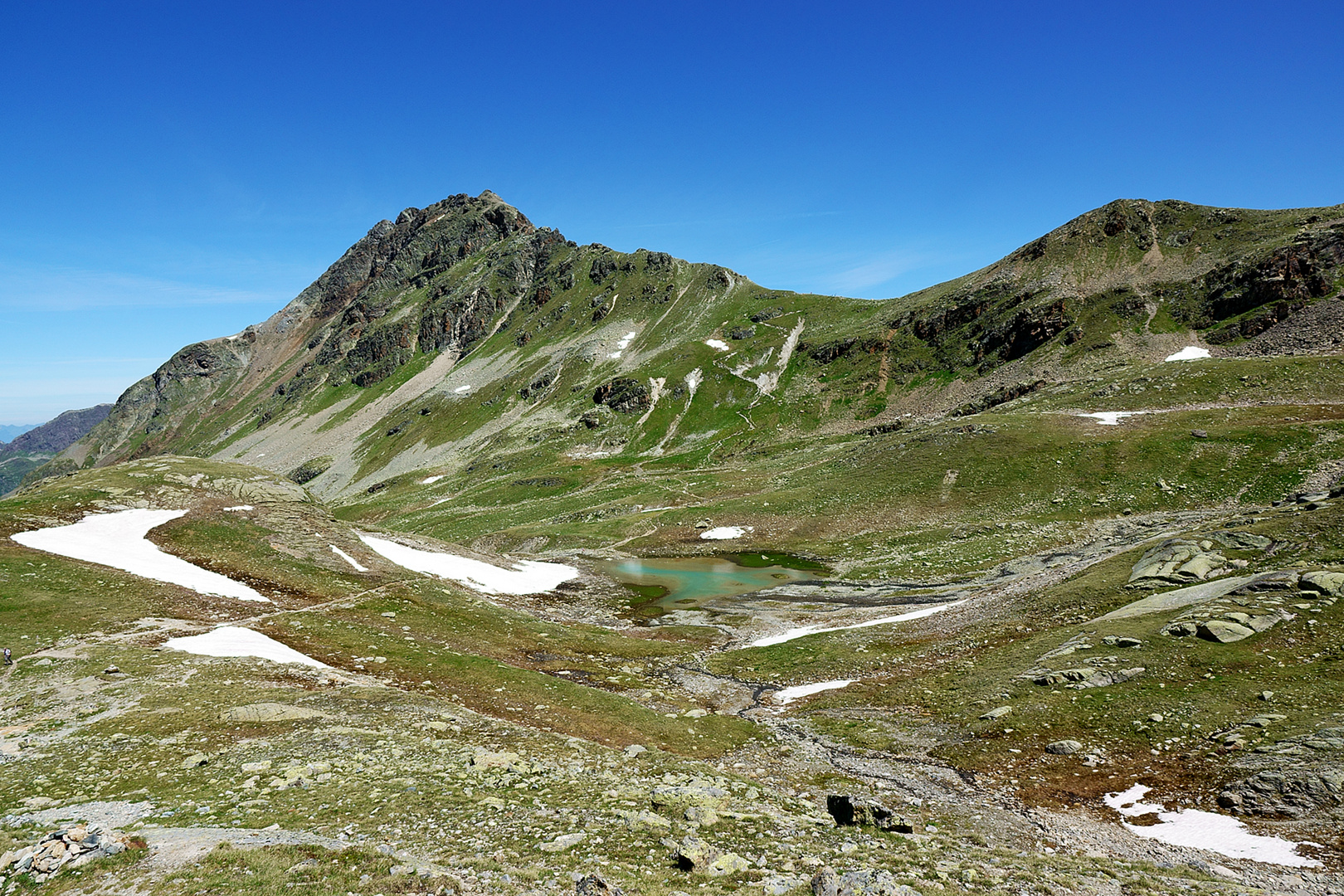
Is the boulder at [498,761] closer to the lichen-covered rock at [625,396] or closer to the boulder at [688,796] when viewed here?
the boulder at [688,796]

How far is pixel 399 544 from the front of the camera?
58.5 m

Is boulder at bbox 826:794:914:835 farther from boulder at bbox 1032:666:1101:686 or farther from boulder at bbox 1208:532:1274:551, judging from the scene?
boulder at bbox 1208:532:1274:551

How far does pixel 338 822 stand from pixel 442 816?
236cm

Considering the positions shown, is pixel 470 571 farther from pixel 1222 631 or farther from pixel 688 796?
pixel 1222 631

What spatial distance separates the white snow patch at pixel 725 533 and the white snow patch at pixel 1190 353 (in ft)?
Result: 277

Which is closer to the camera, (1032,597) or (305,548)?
(1032,597)

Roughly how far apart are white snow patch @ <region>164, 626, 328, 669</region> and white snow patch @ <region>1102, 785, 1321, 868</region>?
31.9m

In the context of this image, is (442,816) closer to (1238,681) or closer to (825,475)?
(1238,681)

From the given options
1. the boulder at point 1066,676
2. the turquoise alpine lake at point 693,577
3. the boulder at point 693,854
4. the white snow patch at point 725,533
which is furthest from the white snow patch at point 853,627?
the white snow patch at point 725,533

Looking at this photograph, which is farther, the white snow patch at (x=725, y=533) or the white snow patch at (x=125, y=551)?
the white snow patch at (x=725, y=533)

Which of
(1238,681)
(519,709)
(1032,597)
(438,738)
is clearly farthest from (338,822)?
(1032,597)

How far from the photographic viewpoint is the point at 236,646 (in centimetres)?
3002

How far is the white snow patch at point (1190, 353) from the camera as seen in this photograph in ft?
344

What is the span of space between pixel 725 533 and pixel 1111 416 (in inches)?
2106
